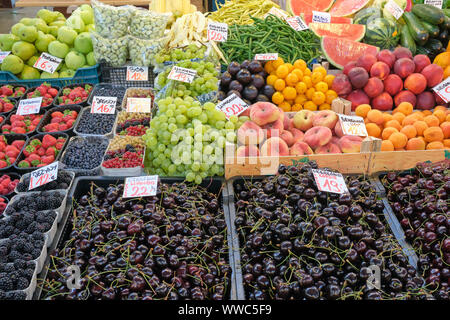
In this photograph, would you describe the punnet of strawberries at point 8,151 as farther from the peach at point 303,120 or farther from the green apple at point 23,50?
the peach at point 303,120

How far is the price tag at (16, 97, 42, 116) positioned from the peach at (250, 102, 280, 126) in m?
1.71

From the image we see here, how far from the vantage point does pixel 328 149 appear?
2.30 metres

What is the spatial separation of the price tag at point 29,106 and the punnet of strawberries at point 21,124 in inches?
1.5

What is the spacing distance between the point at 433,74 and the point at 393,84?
0.29m

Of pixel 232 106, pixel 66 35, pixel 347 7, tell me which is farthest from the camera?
pixel 347 7

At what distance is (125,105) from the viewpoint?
303 centimetres

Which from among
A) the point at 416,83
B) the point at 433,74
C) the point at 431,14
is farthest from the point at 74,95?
the point at 431,14

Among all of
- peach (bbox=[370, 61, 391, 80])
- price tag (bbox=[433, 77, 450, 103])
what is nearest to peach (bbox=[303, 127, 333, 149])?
peach (bbox=[370, 61, 391, 80])

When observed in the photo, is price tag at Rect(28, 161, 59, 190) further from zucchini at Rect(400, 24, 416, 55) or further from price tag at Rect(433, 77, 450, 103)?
zucchini at Rect(400, 24, 416, 55)

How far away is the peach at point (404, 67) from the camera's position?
2713 mm

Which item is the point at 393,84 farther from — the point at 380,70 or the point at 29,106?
the point at 29,106

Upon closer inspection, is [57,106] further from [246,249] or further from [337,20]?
[337,20]

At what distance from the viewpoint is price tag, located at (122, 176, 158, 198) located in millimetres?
1800
